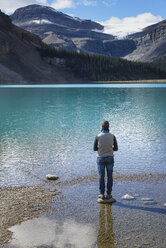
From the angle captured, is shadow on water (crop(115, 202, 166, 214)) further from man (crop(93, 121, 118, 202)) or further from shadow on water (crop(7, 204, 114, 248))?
shadow on water (crop(7, 204, 114, 248))

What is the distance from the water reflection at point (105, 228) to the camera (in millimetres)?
7999

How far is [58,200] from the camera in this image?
35.8 feet

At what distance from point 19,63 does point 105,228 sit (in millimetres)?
177521

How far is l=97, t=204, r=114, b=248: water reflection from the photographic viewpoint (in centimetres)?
800

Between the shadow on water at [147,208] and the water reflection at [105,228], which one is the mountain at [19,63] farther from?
the water reflection at [105,228]

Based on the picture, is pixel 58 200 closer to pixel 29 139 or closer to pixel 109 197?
pixel 109 197

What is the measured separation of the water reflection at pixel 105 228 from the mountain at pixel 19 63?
157839mm

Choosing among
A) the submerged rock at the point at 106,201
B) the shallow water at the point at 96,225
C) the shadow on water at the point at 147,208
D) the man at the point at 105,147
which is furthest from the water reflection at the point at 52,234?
the man at the point at 105,147

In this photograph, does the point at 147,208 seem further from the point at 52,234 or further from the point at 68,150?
the point at 68,150

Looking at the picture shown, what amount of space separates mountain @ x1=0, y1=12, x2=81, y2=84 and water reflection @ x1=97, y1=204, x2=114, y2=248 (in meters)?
158

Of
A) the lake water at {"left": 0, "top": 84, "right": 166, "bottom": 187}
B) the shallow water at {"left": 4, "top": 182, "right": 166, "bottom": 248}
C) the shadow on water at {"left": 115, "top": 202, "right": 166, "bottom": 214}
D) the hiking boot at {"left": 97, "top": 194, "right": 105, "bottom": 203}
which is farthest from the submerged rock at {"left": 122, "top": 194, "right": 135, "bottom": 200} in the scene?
the lake water at {"left": 0, "top": 84, "right": 166, "bottom": 187}

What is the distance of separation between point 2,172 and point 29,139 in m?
8.44

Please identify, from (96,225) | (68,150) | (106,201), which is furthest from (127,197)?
(68,150)

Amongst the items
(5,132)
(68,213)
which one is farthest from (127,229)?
(5,132)
